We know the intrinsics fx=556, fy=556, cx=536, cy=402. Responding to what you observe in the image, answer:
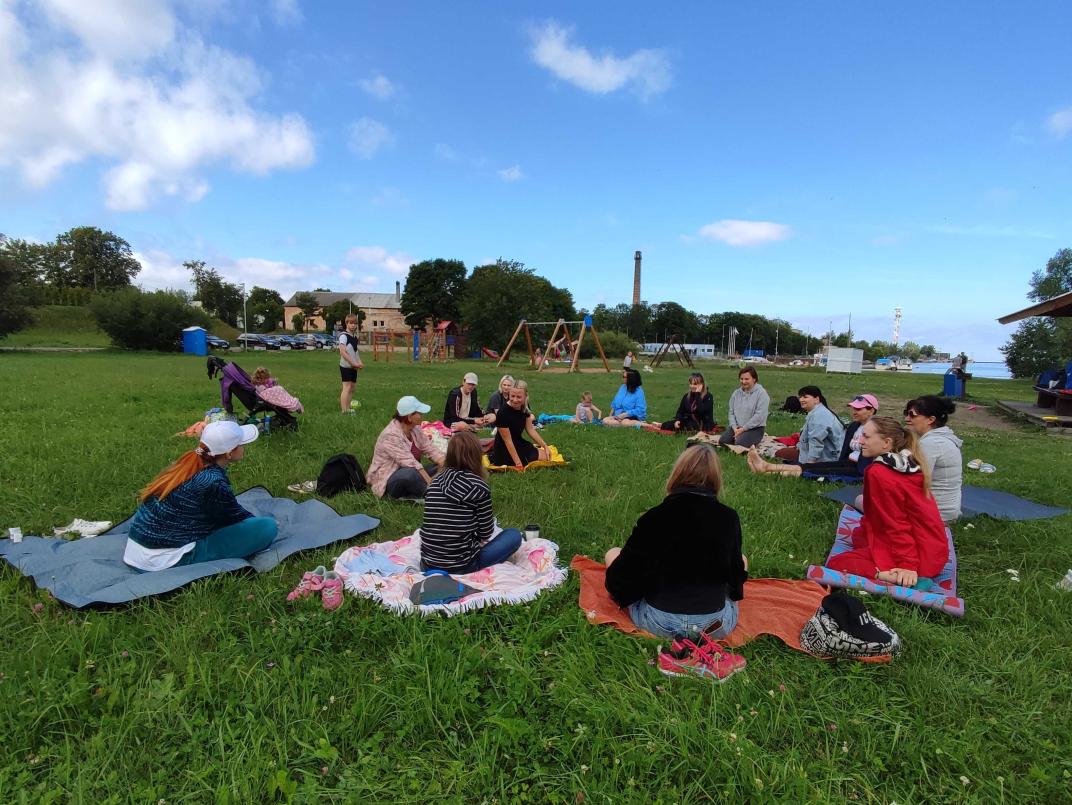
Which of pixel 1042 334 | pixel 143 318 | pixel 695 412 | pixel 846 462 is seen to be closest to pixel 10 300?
pixel 143 318

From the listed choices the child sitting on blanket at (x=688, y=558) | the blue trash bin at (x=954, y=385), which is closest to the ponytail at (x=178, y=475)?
the child sitting on blanket at (x=688, y=558)

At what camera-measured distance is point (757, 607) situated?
3.52m

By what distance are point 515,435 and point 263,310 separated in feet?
323

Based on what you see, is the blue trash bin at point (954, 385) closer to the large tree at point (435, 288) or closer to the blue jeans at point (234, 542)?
the blue jeans at point (234, 542)

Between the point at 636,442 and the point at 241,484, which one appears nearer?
the point at 241,484

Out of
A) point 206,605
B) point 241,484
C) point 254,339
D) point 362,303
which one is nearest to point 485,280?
point 254,339

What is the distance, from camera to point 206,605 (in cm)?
337

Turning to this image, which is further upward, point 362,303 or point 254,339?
point 362,303

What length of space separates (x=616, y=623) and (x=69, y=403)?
12173 millimetres

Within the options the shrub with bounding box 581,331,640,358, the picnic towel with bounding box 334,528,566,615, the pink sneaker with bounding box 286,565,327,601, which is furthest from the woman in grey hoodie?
the shrub with bounding box 581,331,640,358

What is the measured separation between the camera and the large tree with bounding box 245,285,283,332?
91.1m

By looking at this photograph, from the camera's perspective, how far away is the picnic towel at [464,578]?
136 inches

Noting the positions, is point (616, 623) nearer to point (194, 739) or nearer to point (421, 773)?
point (421, 773)

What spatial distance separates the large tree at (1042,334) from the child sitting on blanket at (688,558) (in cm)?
3853
